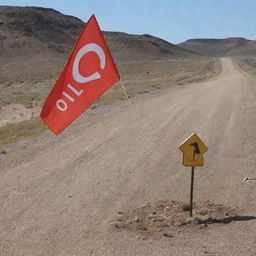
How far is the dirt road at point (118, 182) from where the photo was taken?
27.2ft

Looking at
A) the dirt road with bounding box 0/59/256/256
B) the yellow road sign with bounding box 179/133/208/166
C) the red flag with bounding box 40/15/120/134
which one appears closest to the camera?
the dirt road with bounding box 0/59/256/256

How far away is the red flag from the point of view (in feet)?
27.7

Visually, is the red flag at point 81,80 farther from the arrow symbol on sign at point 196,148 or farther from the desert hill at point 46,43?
the desert hill at point 46,43

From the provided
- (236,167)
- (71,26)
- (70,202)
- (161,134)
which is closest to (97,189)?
(70,202)

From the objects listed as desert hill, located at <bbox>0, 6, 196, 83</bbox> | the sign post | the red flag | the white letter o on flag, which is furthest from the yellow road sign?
desert hill, located at <bbox>0, 6, 196, 83</bbox>

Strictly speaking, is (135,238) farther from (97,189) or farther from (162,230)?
(97,189)

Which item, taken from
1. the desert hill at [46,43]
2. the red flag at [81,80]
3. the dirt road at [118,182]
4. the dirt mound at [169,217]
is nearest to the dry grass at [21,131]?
the dirt road at [118,182]

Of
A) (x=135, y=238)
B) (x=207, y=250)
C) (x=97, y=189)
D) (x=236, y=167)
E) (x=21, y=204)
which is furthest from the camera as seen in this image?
(x=236, y=167)

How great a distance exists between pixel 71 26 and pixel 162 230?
145167mm

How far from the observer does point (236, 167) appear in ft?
42.3

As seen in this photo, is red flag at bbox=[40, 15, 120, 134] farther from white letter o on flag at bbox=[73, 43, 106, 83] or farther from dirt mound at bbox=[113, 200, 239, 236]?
dirt mound at bbox=[113, 200, 239, 236]

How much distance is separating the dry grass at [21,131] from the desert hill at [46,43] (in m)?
60.4

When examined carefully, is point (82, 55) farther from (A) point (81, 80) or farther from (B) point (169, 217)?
(B) point (169, 217)

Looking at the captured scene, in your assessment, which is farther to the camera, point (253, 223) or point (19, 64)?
point (19, 64)
